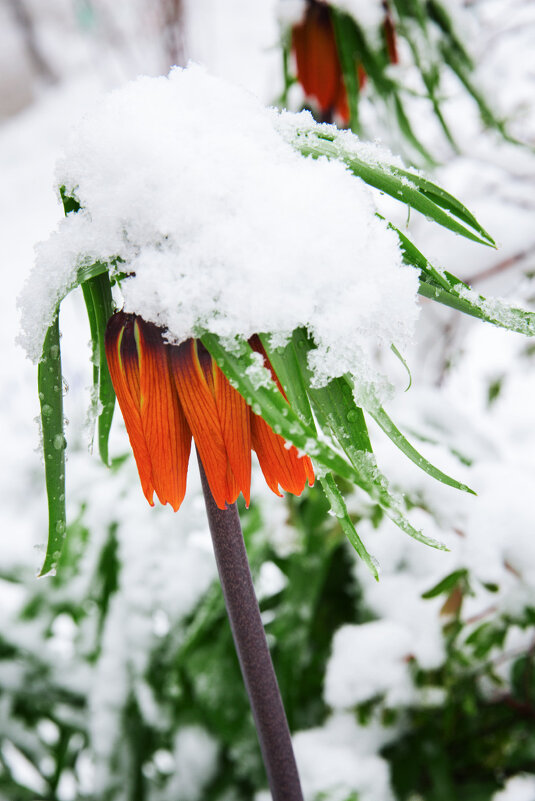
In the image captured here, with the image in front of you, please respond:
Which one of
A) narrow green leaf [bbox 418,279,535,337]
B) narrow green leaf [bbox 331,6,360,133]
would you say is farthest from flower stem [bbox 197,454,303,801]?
narrow green leaf [bbox 331,6,360,133]

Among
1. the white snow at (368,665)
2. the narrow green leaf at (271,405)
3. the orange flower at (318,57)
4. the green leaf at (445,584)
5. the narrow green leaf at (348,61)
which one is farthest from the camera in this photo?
the orange flower at (318,57)

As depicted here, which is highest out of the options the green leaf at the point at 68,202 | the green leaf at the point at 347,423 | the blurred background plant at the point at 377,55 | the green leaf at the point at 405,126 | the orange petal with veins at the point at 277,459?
the blurred background plant at the point at 377,55

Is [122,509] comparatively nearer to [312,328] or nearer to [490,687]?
[490,687]

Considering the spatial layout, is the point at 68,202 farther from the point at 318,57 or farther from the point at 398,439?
the point at 318,57

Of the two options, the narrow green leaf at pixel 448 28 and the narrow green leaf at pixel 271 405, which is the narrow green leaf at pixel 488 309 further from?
the narrow green leaf at pixel 448 28

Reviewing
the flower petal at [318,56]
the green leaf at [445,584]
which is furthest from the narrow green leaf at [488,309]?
the flower petal at [318,56]

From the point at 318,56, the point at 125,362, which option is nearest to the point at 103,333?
the point at 125,362

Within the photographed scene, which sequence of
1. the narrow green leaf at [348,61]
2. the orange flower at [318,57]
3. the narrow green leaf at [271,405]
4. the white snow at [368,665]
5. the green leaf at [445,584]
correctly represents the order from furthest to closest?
the orange flower at [318,57]
the narrow green leaf at [348,61]
the white snow at [368,665]
the green leaf at [445,584]
the narrow green leaf at [271,405]

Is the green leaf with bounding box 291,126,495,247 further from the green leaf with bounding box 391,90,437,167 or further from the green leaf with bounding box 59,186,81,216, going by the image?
the green leaf with bounding box 391,90,437,167
